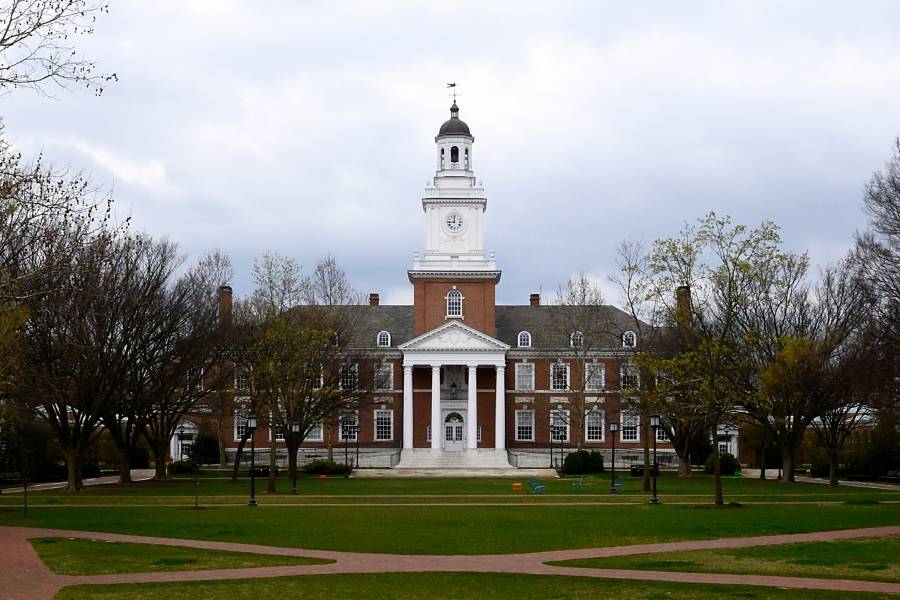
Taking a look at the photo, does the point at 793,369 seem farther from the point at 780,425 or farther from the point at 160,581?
the point at 160,581

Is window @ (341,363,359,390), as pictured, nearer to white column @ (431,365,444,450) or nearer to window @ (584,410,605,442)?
white column @ (431,365,444,450)

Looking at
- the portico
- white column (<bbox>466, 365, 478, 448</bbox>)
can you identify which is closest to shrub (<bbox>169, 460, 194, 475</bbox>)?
the portico

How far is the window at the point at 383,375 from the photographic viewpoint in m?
67.9

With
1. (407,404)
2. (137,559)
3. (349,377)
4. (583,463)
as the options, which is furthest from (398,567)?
(407,404)

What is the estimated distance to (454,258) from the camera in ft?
250

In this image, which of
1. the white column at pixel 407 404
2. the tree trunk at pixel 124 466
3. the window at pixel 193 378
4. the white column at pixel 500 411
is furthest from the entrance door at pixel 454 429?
the tree trunk at pixel 124 466

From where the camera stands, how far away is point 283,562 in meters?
21.1

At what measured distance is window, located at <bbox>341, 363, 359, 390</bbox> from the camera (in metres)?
60.1

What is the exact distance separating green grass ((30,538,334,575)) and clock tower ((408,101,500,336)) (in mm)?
52635

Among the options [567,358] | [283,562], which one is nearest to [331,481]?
[567,358]

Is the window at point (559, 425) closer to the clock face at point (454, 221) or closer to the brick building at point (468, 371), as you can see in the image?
the brick building at point (468, 371)

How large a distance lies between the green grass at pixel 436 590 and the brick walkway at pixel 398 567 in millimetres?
671

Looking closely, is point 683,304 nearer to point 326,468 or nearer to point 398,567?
point 398,567

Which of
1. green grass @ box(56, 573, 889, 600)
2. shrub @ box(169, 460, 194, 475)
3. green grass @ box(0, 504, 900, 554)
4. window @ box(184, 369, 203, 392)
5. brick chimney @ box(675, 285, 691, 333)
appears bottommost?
shrub @ box(169, 460, 194, 475)
